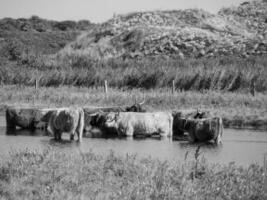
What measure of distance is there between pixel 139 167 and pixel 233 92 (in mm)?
21954

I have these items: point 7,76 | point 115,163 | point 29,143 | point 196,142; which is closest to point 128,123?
point 196,142

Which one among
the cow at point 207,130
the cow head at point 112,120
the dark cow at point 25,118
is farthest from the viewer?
the dark cow at point 25,118

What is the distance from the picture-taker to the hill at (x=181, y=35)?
155 ft

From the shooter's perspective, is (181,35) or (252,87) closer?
(252,87)

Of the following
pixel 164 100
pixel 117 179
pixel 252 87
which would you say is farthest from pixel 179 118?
pixel 117 179

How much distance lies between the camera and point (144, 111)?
24.2m

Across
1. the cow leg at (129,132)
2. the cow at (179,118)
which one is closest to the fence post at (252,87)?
the cow at (179,118)

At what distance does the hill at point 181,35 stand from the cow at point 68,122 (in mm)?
24951

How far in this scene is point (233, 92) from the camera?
111 ft

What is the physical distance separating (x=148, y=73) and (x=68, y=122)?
16977 millimetres

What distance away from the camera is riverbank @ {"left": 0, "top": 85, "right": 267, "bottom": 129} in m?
26.9

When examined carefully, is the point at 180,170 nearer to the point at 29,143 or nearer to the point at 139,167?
the point at 139,167

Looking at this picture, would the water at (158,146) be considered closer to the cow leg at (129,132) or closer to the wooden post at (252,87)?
the cow leg at (129,132)

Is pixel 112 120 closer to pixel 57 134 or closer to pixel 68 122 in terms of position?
pixel 57 134
